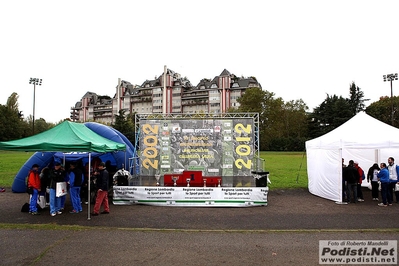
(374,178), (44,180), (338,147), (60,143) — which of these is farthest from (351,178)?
(44,180)

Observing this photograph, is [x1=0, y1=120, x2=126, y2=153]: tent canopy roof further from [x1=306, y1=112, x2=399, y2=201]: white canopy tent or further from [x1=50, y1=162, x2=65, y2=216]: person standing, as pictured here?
[x1=306, y1=112, x2=399, y2=201]: white canopy tent

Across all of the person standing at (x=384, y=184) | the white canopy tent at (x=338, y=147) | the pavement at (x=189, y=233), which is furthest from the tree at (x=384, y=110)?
the pavement at (x=189, y=233)

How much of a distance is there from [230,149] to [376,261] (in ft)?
28.1

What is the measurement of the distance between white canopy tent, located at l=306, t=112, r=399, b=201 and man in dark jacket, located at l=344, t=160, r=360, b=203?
28 cm

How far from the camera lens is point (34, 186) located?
30.5ft

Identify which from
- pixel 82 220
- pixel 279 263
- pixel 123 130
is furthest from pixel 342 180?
pixel 123 130

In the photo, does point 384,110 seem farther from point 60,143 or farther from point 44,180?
point 44,180

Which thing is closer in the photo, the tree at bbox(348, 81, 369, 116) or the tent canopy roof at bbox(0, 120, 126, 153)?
the tent canopy roof at bbox(0, 120, 126, 153)

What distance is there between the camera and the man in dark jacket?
442 inches

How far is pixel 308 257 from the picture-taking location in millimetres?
5602

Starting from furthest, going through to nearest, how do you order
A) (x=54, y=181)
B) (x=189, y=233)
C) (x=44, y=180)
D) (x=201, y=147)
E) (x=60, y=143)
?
1. (x=201, y=147)
2. (x=44, y=180)
3. (x=54, y=181)
4. (x=60, y=143)
5. (x=189, y=233)

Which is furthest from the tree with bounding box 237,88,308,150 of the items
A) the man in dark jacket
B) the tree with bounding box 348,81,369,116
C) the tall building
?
the man in dark jacket

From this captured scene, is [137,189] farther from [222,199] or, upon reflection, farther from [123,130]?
[123,130]

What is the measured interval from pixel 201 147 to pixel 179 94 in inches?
3187
